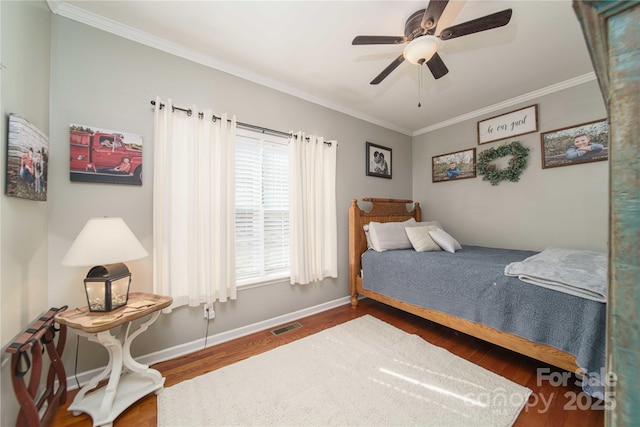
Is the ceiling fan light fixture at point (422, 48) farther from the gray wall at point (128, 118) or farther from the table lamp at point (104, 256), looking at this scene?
the table lamp at point (104, 256)

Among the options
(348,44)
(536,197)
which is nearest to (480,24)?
(348,44)

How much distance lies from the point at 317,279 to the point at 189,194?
1.57 metres

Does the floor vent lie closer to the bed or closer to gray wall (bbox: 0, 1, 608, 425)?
gray wall (bbox: 0, 1, 608, 425)

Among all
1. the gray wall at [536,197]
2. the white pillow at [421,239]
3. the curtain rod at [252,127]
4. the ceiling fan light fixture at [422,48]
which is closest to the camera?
the ceiling fan light fixture at [422,48]

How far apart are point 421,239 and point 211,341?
234cm

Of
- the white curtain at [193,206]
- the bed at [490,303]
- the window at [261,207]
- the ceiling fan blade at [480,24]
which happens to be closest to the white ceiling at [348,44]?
the ceiling fan blade at [480,24]

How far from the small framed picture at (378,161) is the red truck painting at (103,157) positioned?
2.59 m

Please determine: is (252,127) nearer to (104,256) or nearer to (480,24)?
(104,256)

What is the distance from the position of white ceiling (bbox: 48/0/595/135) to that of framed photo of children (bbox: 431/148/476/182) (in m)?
0.72

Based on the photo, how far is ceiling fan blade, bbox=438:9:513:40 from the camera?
1395mm

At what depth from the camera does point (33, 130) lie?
1.33 m

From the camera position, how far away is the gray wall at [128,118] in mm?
1605

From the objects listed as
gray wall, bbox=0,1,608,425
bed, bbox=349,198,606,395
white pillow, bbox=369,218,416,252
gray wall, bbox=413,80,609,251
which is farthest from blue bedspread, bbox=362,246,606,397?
gray wall, bbox=0,1,608,425

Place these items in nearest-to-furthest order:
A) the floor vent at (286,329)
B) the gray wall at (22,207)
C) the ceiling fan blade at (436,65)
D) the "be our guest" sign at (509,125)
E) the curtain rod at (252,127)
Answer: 1. the gray wall at (22,207)
2. the ceiling fan blade at (436,65)
3. the curtain rod at (252,127)
4. the floor vent at (286,329)
5. the "be our guest" sign at (509,125)
